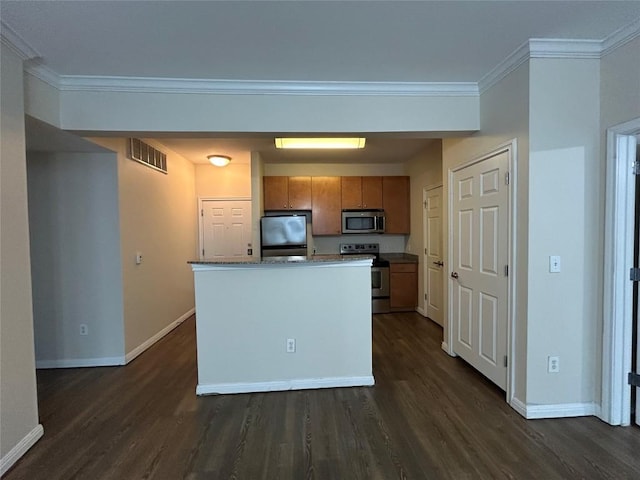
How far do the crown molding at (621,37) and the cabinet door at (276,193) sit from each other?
4.03 m

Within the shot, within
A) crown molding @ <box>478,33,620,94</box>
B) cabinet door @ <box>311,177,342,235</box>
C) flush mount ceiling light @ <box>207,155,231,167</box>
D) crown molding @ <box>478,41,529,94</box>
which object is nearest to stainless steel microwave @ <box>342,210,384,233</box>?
cabinet door @ <box>311,177,342,235</box>

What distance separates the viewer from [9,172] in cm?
200

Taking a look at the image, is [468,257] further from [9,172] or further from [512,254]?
[9,172]

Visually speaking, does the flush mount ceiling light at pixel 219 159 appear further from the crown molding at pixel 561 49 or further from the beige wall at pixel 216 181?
the crown molding at pixel 561 49

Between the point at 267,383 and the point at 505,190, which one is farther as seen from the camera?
the point at 267,383

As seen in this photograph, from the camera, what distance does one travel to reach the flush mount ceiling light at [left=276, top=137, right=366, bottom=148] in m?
3.72

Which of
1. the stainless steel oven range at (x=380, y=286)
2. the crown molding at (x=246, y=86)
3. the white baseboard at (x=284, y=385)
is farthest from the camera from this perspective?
the stainless steel oven range at (x=380, y=286)

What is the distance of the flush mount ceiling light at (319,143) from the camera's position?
3.72 meters

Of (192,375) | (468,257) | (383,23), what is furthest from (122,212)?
(468,257)

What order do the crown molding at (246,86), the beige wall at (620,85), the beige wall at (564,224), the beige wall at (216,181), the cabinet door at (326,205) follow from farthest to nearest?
the beige wall at (216,181), the cabinet door at (326,205), the crown molding at (246,86), the beige wall at (564,224), the beige wall at (620,85)

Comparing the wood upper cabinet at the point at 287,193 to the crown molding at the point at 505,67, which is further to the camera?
the wood upper cabinet at the point at 287,193

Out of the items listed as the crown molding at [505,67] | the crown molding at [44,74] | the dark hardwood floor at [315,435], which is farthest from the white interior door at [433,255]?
the crown molding at [44,74]

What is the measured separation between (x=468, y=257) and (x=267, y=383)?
213 centimetres

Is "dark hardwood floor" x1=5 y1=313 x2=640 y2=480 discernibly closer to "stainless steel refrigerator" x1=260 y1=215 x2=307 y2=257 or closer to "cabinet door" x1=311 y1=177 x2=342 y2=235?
"stainless steel refrigerator" x1=260 y1=215 x2=307 y2=257
